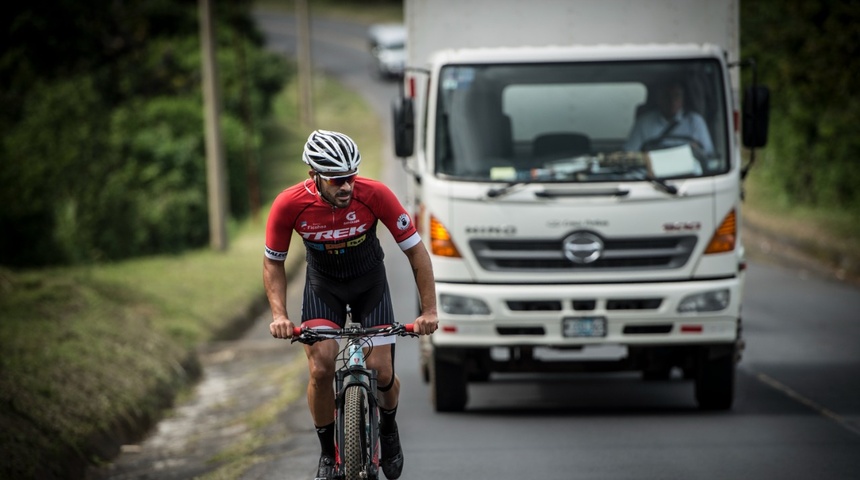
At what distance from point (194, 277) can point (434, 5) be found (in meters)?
10.1

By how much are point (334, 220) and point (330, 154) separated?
0.51 meters

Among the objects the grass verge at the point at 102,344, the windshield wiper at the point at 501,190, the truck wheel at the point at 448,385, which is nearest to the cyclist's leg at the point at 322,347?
the grass verge at the point at 102,344

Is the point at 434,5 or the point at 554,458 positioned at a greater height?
the point at 434,5

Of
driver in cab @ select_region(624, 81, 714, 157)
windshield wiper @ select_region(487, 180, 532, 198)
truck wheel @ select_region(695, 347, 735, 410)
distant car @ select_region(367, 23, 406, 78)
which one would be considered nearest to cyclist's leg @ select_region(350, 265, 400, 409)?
windshield wiper @ select_region(487, 180, 532, 198)

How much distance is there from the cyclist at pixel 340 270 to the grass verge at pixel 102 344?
2.32 m

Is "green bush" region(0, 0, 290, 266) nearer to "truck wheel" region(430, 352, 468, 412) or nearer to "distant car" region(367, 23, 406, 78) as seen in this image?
"distant car" region(367, 23, 406, 78)

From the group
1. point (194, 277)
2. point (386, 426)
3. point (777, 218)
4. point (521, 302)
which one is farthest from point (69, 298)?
point (777, 218)

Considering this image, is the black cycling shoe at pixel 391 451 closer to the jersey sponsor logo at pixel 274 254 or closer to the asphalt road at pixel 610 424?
the jersey sponsor logo at pixel 274 254

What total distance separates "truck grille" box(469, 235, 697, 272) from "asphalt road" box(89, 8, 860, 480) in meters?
1.17

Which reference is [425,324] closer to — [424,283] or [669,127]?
[424,283]

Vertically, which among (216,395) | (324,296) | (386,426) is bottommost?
(216,395)

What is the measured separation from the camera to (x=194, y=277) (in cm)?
2011

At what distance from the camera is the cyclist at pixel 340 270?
6656 mm

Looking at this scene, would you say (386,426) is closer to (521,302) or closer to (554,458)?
(554,458)
